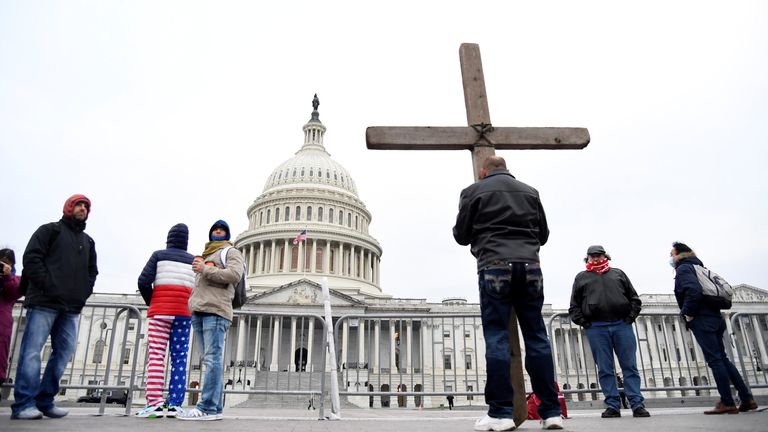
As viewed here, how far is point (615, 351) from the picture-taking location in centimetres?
743

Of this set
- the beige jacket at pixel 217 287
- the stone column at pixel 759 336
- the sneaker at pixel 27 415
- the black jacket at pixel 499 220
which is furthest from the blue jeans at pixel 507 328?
the stone column at pixel 759 336

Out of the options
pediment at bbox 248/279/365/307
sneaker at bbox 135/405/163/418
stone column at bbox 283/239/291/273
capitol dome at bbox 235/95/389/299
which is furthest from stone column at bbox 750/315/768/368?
stone column at bbox 283/239/291/273

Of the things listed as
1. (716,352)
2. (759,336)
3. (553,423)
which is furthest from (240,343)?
(759,336)

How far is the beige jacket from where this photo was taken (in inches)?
259

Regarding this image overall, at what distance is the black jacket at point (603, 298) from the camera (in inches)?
289

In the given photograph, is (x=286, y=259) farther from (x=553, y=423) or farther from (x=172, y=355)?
(x=553, y=423)

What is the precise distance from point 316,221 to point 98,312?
6291 centimetres

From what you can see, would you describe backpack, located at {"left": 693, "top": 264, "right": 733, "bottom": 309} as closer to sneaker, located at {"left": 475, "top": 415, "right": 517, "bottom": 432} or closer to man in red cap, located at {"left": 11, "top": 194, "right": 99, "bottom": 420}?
sneaker, located at {"left": 475, "top": 415, "right": 517, "bottom": 432}

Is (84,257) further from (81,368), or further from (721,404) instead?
(721,404)

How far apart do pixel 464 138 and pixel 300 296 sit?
170 feet

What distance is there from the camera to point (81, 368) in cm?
1030

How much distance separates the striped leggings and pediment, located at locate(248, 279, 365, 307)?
48627mm

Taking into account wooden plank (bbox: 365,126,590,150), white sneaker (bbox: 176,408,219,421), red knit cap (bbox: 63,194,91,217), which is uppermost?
wooden plank (bbox: 365,126,590,150)

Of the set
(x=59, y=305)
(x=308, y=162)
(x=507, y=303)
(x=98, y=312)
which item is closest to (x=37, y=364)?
(x=59, y=305)
